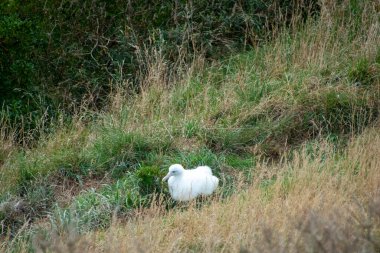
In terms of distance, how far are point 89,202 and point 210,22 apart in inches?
170

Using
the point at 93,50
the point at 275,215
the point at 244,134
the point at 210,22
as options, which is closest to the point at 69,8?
the point at 93,50

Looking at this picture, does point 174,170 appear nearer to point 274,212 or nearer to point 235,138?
point 235,138

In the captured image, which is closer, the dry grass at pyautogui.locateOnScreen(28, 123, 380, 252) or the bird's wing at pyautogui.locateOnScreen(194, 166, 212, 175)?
the dry grass at pyautogui.locateOnScreen(28, 123, 380, 252)

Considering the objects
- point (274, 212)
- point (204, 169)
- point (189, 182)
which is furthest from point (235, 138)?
point (274, 212)

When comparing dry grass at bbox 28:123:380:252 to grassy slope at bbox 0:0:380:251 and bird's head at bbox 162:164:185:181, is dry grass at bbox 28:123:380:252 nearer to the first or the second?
grassy slope at bbox 0:0:380:251

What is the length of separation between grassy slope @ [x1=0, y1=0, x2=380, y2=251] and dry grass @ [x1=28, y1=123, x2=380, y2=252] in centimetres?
2

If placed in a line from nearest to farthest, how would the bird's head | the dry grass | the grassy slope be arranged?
the dry grass → the grassy slope → the bird's head

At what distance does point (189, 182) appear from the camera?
7.47 meters

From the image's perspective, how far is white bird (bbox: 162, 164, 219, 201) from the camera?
7465mm

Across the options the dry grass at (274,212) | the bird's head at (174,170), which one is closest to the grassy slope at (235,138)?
the dry grass at (274,212)

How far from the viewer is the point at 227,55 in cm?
1101

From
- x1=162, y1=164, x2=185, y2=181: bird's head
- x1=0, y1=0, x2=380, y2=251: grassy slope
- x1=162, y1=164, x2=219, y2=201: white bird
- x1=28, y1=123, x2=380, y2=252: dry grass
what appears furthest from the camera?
x1=162, y1=164, x2=185, y2=181: bird's head

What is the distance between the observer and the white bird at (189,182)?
24.5 ft

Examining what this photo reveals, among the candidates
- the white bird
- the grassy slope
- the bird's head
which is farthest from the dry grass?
the bird's head
